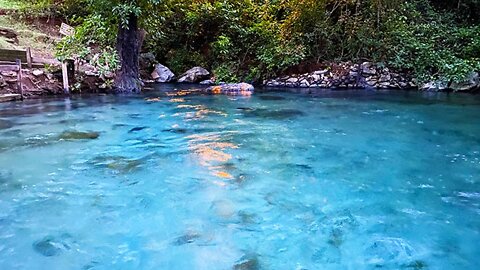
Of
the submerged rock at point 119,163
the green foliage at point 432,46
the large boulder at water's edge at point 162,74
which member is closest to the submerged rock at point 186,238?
the submerged rock at point 119,163

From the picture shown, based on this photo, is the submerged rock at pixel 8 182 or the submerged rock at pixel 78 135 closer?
the submerged rock at pixel 8 182

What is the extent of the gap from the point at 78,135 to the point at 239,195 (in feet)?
10.6

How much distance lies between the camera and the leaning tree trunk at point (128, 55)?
1030 centimetres

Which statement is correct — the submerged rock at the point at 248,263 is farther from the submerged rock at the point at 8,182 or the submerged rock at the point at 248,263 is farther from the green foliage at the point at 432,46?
the green foliage at the point at 432,46

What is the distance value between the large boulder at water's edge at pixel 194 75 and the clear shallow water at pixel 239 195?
7.91 metres

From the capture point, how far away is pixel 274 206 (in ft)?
10.6

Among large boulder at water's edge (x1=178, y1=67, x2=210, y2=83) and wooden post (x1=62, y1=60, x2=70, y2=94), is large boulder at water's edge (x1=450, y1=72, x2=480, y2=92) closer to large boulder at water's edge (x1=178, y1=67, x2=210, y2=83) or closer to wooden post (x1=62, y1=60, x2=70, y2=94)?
large boulder at water's edge (x1=178, y1=67, x2=210, y2=83)

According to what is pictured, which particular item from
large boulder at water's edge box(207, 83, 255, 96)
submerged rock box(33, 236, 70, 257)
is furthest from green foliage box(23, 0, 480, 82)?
submerged rock box(33, 236, 70, 257)

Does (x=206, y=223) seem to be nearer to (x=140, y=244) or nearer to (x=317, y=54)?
(x=140, y=244)

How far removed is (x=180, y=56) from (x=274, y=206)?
13082 millimetres

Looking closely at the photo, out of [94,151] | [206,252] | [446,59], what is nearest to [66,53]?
[94,151]

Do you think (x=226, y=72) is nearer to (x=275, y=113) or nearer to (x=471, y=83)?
(x=275, y=113)

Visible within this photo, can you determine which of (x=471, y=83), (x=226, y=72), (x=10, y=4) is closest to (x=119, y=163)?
(x=226, y=72)

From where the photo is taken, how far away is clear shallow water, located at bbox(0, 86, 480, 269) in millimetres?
2494
